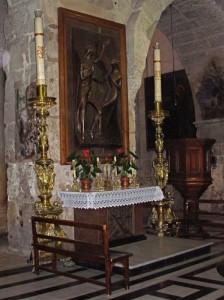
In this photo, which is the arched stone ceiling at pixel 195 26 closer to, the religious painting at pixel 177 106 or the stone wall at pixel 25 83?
the religious painting at pixel 177 106

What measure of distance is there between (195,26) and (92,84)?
402 cm

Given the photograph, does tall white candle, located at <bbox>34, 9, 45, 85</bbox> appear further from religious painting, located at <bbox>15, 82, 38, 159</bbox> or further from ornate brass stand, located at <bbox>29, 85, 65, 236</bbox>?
religious painting, located at <bbox>15, 82, 38, 159</bbox>

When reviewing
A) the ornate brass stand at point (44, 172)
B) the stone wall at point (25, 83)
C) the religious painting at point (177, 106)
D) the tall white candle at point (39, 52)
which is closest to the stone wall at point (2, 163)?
the stone wall at point (25, 83)

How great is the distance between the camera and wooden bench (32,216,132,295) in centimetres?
406

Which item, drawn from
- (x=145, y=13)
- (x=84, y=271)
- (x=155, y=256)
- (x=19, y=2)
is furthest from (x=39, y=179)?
(x=145, y=13)

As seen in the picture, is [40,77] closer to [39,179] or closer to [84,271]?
[39,179]

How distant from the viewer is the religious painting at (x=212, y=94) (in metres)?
9.55

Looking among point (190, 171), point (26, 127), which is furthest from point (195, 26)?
point (26, 127)

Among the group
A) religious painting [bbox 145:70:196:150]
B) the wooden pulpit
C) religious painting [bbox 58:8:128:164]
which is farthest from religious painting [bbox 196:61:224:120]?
religious painting [bbox 58:8:128:164]

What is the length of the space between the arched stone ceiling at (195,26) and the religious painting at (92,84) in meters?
2.74

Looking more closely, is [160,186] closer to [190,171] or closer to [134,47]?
[190,171]

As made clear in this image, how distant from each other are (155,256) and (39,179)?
152cm

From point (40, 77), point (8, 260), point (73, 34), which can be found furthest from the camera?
point (73, 34)

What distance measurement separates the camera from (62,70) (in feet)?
19.4
